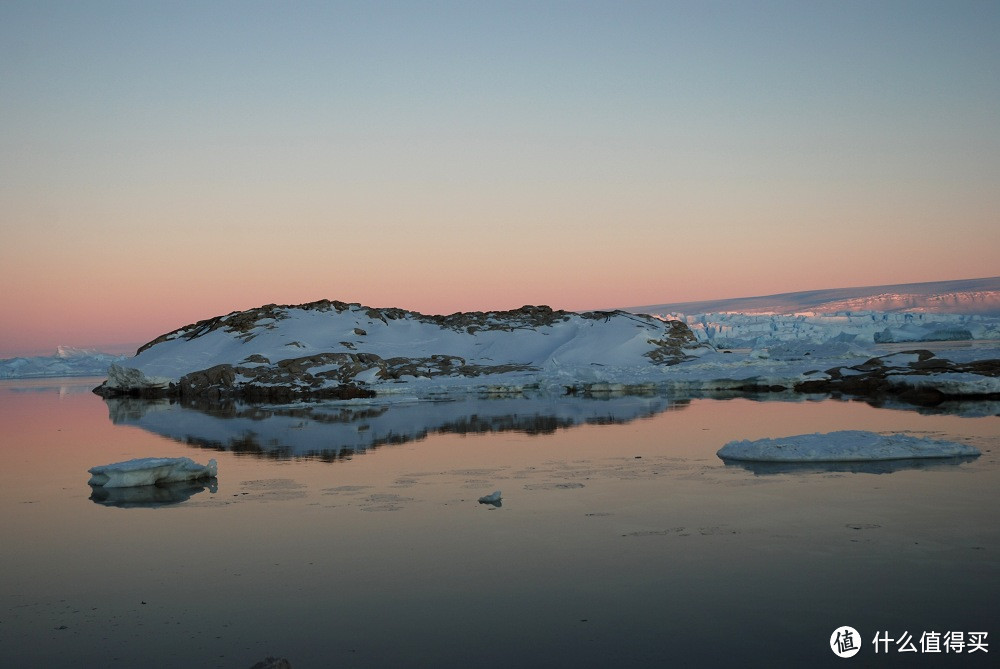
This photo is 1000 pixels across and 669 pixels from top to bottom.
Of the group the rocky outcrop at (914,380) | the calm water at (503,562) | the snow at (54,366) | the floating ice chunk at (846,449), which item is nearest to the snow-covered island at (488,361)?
the rocky outcrop at (914,380)

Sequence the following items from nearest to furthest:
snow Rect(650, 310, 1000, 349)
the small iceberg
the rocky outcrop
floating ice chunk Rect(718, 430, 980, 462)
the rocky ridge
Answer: the small iceberg < floating ice chunk Rect(718, 430, 980, 462) < the rocky outcrop < the rocky ridge < snow Rect(650, 310, 1000, 349)

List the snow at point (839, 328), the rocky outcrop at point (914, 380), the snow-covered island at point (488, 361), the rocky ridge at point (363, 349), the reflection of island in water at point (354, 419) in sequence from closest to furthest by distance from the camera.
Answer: the reflection of island in water at point (354, 419), the rocky outcrop at point (914, 380), the snow-covered island at point (488, 361), the rocky ridge at point (363, 349), the snow at point (839, 328)

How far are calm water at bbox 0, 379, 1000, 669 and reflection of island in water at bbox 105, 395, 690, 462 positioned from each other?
10.3 ft

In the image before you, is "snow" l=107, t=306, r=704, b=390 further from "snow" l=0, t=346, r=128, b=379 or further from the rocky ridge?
"snow" l=0, t=346, r=128, b=379

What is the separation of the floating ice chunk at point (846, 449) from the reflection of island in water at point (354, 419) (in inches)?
253

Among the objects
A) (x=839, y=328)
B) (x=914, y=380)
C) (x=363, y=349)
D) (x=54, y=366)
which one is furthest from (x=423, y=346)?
(x=54, y=366)

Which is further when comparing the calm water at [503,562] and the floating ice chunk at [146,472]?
the floating ice chunk at [146,472]

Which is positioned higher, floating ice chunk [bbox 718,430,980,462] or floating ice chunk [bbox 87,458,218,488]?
floating ice chunk [bbox 87,458,218,488]

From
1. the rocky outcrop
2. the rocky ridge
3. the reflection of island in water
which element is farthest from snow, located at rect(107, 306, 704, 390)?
the rocky outcrop

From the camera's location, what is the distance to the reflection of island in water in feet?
58.2

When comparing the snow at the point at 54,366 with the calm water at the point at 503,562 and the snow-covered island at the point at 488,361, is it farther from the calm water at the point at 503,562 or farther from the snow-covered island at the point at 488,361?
the calm water at the point at 503,562

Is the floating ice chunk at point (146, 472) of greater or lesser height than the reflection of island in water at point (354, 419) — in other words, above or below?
above

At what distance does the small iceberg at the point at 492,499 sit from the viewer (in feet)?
33.7

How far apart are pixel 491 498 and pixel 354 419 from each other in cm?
1366
